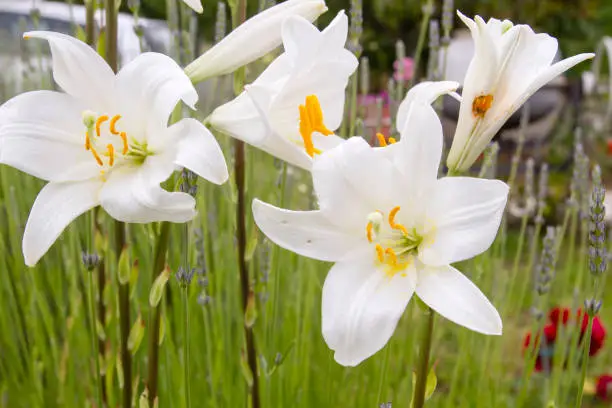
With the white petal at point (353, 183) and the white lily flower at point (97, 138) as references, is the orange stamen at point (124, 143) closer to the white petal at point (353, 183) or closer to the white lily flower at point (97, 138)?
the white lily flower at point (97, 138)

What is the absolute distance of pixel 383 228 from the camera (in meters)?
0.71

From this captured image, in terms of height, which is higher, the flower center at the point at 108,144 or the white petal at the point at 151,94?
the white petal at the point at 151,94

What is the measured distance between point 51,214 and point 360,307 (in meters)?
0.29

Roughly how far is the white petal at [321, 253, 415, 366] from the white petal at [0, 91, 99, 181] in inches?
10.4

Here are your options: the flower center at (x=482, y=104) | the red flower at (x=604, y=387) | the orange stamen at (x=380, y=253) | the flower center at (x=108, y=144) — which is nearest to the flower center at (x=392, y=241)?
the orange stamen at (x=380, y=253)

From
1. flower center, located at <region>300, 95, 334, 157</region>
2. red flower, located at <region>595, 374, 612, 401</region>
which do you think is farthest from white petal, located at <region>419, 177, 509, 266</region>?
red flower, located at <region>595, 374, 612, 401</region>

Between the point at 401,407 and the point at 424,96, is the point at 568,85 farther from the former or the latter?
the point at 424,96

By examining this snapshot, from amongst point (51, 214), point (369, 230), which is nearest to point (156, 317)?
point (51, 214)

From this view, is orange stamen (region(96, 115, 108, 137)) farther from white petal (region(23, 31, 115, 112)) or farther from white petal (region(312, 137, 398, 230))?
white petal (region(312, 137, 398, 230))

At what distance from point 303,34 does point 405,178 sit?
0.15 metres

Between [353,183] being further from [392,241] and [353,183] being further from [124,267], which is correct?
[124,267]

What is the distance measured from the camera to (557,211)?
4.89 m

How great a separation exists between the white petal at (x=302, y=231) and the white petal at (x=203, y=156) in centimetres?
4

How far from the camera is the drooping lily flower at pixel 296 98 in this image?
66 centimetres
